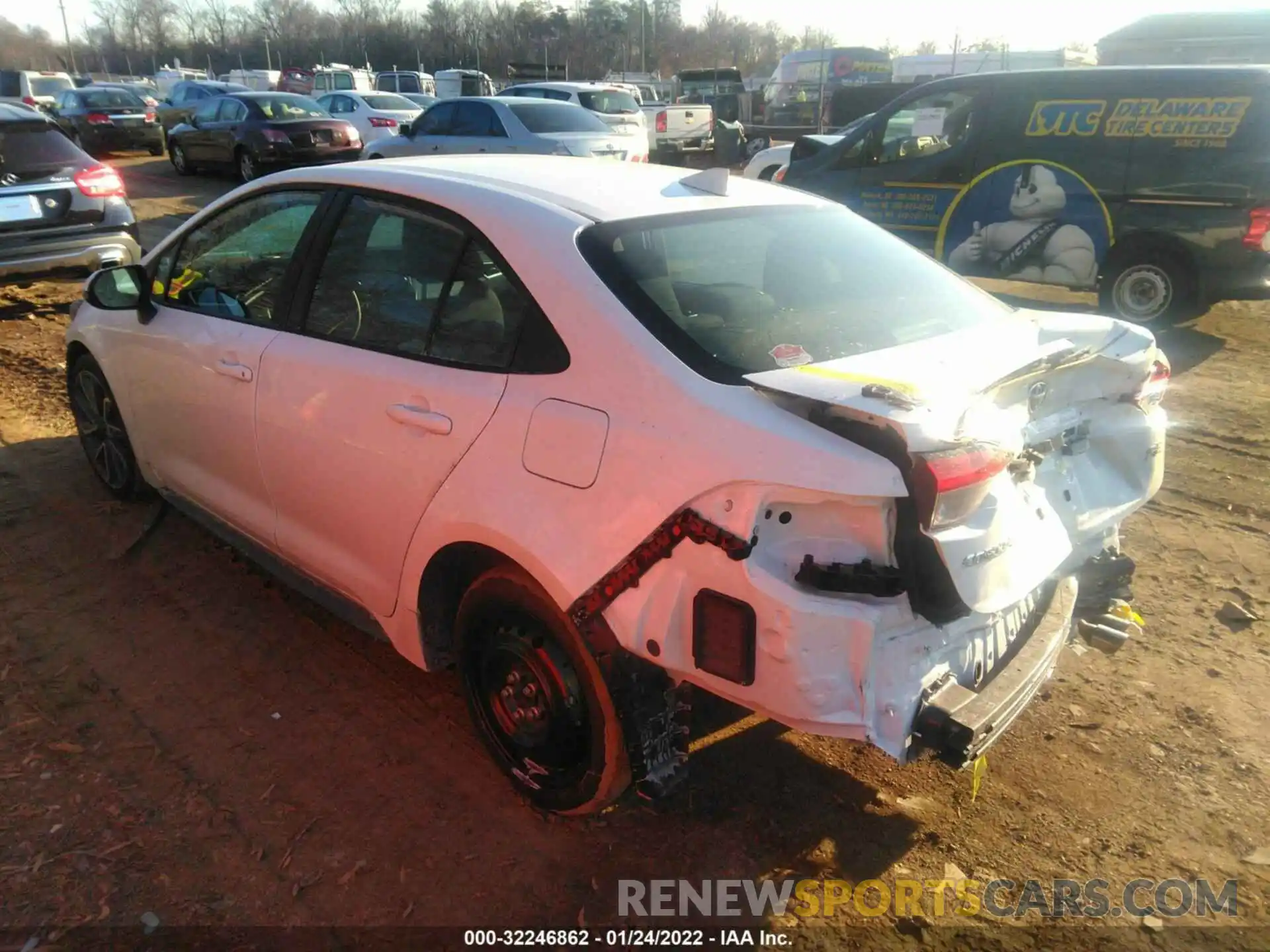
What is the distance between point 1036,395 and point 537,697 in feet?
5.24

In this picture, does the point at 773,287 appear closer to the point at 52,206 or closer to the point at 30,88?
the point at 52,206

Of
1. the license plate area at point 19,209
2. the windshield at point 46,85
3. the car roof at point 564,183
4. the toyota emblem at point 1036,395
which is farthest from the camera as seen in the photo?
the windshield at point 46,85

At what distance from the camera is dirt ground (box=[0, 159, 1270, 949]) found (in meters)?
2.53

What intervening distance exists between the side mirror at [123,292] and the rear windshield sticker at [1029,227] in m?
7.47

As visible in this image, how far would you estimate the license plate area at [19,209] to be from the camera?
746 cm

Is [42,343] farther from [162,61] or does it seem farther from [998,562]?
[162,61]

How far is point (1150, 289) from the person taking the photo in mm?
8430

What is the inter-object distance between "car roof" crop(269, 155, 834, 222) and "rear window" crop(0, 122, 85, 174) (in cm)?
558

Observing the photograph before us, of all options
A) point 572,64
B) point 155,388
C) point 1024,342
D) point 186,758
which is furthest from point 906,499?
point 572,64

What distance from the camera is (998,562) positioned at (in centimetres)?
227

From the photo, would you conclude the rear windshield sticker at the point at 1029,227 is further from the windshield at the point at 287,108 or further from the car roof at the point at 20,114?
the windshield at the point at 287,108

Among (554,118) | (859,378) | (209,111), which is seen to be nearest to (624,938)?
(859,378)

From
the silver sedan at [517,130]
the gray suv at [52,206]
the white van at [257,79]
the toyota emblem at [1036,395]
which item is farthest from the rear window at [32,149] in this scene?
the white van at [257,79]

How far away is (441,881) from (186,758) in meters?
1.02
